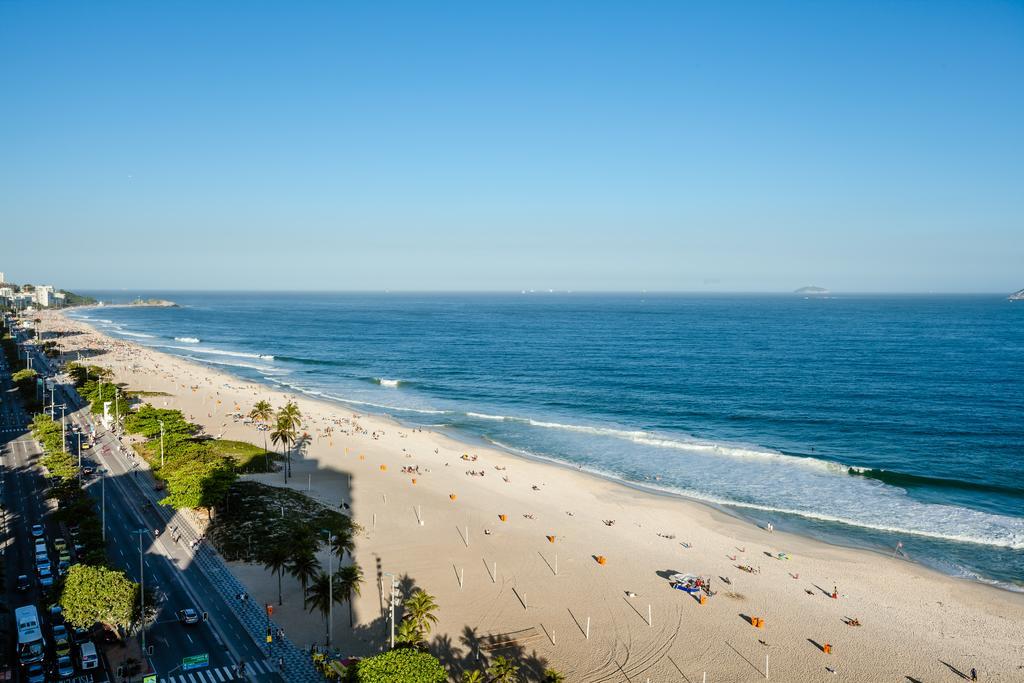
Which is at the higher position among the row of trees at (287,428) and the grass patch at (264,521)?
the row of trees at (287,428)

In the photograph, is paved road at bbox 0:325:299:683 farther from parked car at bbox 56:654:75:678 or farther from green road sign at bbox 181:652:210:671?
parked car at bbox 56:654:75:678

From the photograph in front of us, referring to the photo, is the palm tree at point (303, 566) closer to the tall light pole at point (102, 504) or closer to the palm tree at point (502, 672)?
the palm tree at point (502, 672)

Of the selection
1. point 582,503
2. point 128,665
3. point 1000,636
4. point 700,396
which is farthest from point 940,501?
point 128,665

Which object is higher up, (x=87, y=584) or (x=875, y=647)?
(x=87, y=584)

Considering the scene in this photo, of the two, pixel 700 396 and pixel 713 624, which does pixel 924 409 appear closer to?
pixel 700 396

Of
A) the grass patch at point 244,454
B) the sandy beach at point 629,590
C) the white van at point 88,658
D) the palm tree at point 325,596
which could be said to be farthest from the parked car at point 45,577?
the grass patch at point 244,454

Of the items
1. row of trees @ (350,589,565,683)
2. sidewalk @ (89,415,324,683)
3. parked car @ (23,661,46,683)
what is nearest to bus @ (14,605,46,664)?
parked car @ (23,661,46,683)

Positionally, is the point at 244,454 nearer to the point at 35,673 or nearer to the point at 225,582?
the point at 225,582
